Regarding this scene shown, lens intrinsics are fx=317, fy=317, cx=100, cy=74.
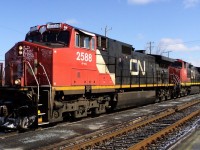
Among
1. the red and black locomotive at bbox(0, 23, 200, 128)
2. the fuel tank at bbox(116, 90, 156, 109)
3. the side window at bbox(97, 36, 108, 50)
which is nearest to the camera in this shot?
the red and black locomotive at bbox(0, 23, 200, 128)

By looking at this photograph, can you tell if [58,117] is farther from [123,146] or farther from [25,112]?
[123,146]

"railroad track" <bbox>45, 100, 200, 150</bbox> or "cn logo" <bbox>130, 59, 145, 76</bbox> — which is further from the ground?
"cn logo" <bbox>130, 59, 145, 76</bbox>

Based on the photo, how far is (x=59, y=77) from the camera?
11.3 meters

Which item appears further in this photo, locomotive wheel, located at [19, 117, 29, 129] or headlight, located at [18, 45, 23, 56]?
headlight, located at [18, 45, 23, 56]

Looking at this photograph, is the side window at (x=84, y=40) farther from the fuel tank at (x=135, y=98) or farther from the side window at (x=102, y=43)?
the fuel tank at (x=135, y=98)

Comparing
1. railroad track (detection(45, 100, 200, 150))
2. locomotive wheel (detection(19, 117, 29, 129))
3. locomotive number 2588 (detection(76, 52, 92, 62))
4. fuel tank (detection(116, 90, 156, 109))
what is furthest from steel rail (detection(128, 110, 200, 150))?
fuel tank (detection(116, 90, 156, 109))

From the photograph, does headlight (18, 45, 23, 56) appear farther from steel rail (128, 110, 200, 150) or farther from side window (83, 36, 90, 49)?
steel rail (128, 110, 200, 150)

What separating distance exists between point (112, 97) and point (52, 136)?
21.7ft

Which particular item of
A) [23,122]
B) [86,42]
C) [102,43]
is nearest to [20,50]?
[23,122]

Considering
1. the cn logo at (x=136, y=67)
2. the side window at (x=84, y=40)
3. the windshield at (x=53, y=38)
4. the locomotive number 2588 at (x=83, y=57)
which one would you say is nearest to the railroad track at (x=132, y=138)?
the locomotive number 2588 at (x=83, y=57)

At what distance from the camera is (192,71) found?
118 ft

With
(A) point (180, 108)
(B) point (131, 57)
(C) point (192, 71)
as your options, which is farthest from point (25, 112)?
(C) point (192, 71)

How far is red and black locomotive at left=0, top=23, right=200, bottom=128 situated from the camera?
10641mm

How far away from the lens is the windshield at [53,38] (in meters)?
11.8
